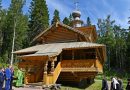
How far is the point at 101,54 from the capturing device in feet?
109

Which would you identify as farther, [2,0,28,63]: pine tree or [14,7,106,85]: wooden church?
[2,0,28,63]: pine tree

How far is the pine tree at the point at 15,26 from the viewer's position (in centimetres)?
5735

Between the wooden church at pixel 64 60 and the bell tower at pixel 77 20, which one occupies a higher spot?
the bell tower at pixel 77 20

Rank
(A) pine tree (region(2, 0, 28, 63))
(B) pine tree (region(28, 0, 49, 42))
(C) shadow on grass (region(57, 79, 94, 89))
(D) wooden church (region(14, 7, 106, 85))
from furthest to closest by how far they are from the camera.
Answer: (B) pine tree (region(28, 0, 49, 42)), (A) pine tree (region(2, 0, 28, 63)), (C) shadow on grass (region(57, 79, 94, 89)), (D) wooden church (region(14, 7, 106, 85))

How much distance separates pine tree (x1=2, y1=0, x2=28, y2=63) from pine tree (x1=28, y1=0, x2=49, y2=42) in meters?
1.95

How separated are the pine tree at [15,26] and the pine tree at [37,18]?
195 cm

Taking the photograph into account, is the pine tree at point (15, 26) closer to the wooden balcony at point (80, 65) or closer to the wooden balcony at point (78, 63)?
the wooden balcony at point (78, 63)

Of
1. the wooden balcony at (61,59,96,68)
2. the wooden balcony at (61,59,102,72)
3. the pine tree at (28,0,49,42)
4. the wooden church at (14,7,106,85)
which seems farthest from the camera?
the pine tree at (28,0,49,42)

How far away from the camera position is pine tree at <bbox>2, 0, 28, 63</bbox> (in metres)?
57.4

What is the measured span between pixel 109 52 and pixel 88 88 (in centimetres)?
4328

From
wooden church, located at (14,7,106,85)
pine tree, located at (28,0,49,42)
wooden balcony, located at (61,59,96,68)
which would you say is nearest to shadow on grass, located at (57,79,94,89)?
wooden church, located at (14,7,106,85)

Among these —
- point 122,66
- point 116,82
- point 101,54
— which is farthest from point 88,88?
point 122,66

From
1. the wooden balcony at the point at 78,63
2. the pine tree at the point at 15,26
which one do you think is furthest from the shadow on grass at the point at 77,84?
the pine tree at the point at 15,26

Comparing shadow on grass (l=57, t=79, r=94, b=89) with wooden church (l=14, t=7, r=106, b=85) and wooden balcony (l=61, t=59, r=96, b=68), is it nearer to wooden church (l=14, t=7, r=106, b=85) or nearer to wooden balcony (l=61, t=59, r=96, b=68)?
wooden church (l=14, t=7, r=106, b=85)
